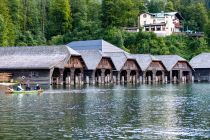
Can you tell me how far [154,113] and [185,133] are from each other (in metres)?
9.66

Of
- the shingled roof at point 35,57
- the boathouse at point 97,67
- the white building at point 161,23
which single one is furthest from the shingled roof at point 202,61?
the shingled roof at point 35,57

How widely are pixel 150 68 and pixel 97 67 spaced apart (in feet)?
56.3

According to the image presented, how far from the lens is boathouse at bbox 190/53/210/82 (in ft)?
407

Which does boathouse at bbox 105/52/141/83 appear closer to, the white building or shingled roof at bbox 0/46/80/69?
shingled roof at bbox 0/46/80/69

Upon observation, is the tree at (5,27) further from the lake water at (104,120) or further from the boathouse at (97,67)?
the lake water at (104,120)

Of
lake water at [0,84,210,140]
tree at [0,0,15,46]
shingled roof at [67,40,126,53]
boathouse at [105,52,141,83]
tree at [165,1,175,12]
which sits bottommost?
lake water at [0,84,210,140]

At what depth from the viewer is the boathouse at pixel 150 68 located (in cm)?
11150

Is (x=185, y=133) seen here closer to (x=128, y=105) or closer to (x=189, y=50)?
(x=128, y=105)

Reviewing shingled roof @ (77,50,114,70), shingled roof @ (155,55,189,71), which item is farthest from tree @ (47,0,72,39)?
shingled roof @ (77,50,114,70)

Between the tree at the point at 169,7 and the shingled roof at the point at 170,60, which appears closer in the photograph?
the shingled roof at the point at 170,60

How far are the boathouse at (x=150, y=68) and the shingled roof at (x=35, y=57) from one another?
69.0 ft

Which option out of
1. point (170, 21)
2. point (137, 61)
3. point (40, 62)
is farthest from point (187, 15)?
point (40, 62)

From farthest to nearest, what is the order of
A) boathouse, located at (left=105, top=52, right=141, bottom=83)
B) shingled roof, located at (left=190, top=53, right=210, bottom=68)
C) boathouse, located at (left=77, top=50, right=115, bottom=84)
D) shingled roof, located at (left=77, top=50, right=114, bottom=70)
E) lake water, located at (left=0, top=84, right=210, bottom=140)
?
shingled roof, located at (left=190, top=53, right=210, bottom=68) < boathouse, located at (left=105, top=52, right=141, bottom=83) < boathouse, located at (left=77, top=50, right=115, bottom=84) < shingled roof, located at (left=77, top=50, right=114, bottom=70) < lake water, located at (left=0, top=84, right=210, bottom=140)

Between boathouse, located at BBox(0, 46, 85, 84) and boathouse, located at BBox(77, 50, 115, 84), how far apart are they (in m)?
3.98
